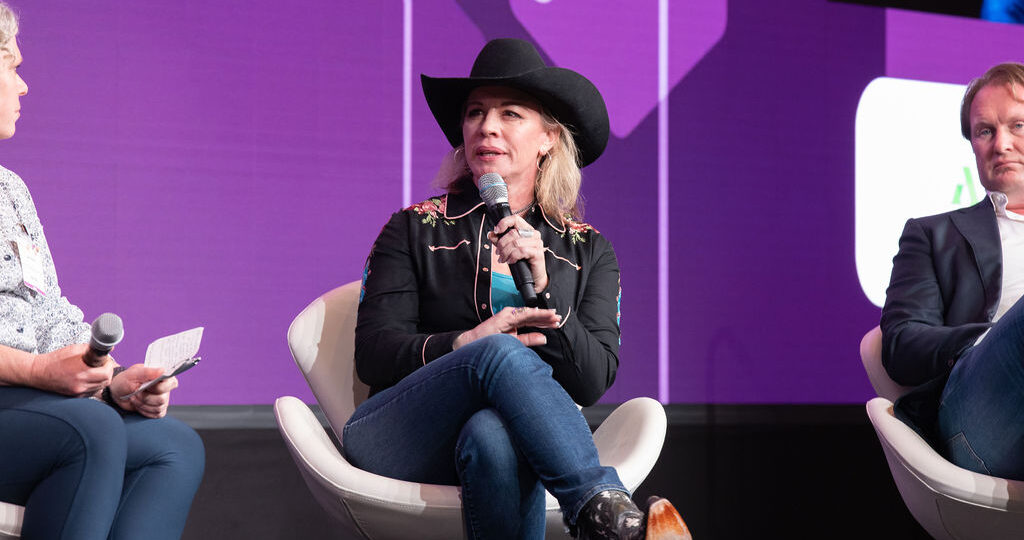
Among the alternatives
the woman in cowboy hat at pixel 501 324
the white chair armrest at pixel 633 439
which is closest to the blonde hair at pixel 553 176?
the woman in cowboy hat at pixel 501 324

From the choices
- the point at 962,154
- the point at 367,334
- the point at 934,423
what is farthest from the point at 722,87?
the point at 367,334

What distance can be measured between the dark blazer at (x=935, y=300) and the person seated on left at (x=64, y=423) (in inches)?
57.7

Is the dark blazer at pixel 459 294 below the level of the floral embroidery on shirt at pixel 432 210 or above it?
below

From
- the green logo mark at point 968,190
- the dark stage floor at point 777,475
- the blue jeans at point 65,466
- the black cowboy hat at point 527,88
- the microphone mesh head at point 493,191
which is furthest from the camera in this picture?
the green logo mark at point 968,190

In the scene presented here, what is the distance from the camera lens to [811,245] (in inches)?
140

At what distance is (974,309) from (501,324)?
3.80ft

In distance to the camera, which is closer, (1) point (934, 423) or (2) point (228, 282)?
(1) point (934, 423)

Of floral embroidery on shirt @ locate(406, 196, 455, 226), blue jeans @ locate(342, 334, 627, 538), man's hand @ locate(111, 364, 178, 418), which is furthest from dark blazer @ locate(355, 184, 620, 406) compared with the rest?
man's hand @ locate(111, 364, 178, 418)

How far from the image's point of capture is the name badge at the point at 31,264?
168 cm

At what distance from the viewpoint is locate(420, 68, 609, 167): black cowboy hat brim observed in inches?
84.7

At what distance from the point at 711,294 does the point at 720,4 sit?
42.8 inches

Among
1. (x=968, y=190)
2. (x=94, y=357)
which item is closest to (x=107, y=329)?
(x=94, y=357)

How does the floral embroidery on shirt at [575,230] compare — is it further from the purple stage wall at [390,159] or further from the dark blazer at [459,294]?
the purple stage wall at [390,159]

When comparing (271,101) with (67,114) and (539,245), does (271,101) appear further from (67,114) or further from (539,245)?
(539,245)
